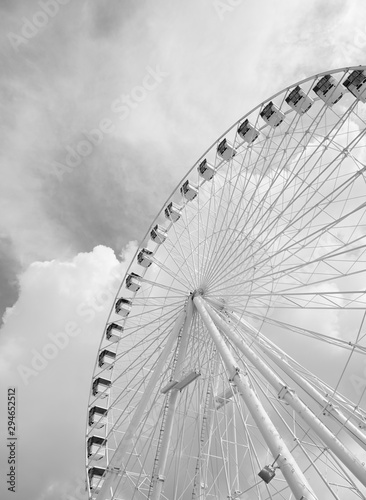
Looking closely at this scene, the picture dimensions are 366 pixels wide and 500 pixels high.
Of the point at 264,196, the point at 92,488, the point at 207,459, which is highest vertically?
the point at 264,196

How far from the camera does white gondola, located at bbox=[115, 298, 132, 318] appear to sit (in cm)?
2742

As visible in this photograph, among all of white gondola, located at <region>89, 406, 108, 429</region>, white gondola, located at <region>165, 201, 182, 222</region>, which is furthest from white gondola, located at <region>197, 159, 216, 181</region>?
white gondola, located at <region>89, 406, 108, 429</region>

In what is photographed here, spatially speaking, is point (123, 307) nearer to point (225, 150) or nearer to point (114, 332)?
point (114, 332)

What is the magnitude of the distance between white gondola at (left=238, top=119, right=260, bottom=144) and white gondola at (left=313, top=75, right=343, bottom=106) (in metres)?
3.78

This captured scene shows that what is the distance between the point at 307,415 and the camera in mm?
14852

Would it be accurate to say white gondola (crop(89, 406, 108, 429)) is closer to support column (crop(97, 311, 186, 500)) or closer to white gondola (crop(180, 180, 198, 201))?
support column (crop(97, 311, 186, 500))

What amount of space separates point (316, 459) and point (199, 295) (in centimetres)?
875

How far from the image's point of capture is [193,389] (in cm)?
2080

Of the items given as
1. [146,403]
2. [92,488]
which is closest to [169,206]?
[146,403]

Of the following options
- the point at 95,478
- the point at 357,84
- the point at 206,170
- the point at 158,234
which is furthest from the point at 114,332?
the point at 357,84

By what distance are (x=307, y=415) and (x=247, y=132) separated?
1351cm

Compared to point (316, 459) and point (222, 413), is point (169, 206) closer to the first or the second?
point (222, 413)

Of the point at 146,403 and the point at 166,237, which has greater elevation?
the point at 166,237

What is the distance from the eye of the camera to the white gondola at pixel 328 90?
61.5 feet
